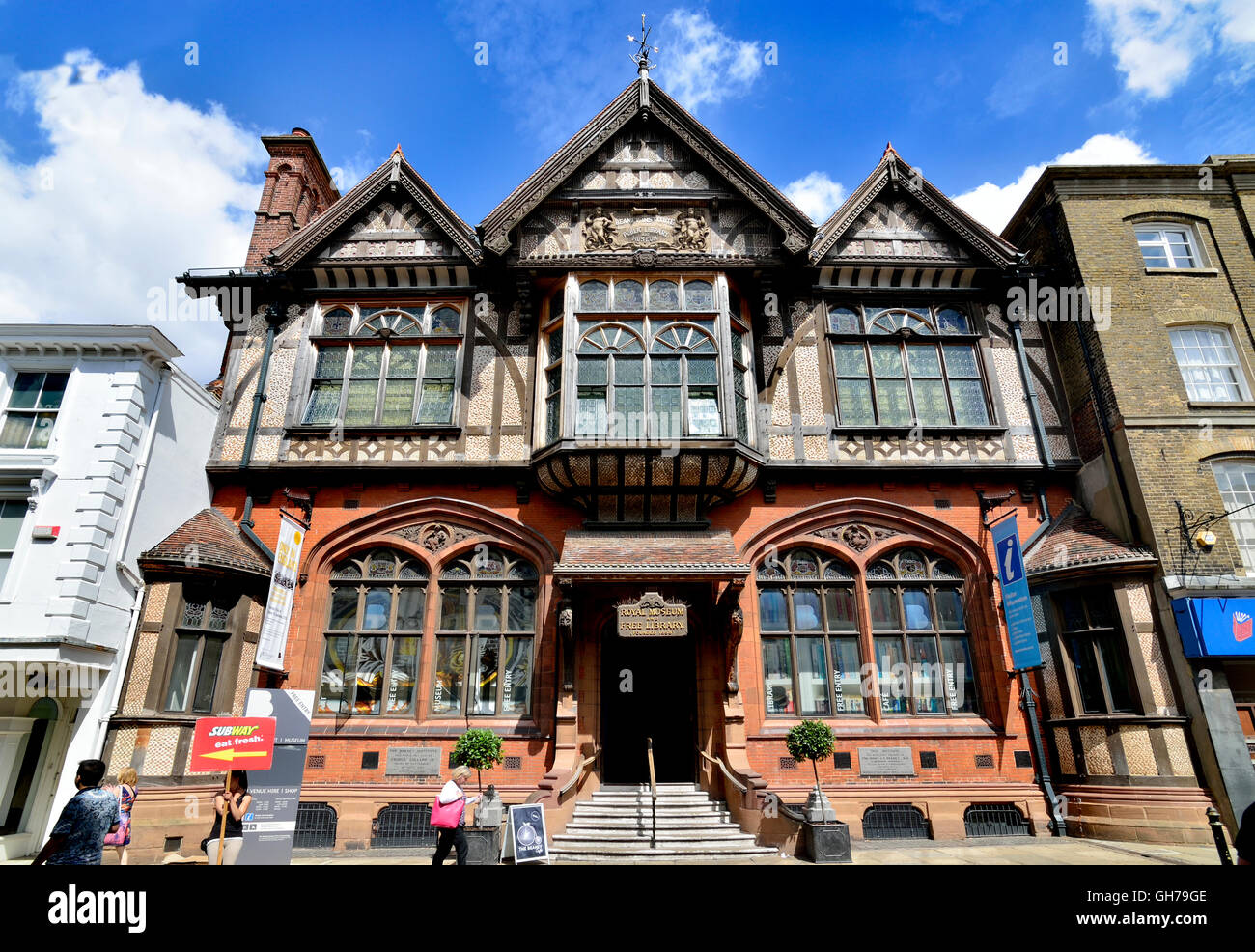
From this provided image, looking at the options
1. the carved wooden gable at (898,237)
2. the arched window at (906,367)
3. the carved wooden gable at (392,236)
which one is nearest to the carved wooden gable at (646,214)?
the carved wooden gable at (898,237)

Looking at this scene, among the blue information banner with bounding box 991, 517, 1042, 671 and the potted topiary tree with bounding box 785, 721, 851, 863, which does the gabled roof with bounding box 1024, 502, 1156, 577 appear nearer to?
the blue information banner with bounding box 991, 517, 1042, 671

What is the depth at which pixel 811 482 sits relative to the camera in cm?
1543

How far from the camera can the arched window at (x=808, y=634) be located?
1416 centimetres

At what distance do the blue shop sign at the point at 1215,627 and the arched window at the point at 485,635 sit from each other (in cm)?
1239

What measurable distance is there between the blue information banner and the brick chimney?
1877 cm

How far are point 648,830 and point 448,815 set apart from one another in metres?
3.72

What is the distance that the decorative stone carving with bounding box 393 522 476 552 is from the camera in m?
15.0

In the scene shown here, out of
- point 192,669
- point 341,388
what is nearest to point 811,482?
point 341,388

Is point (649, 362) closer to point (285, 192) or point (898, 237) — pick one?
point (898, 237)

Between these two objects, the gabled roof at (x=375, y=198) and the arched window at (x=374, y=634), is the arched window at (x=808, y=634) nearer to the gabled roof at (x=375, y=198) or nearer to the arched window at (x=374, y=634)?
the arched window at (x=374, y=634)

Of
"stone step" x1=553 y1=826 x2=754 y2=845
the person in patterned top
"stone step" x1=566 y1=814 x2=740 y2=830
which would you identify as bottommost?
"stone step" x1=553 y1=826 x2=754 y2=845

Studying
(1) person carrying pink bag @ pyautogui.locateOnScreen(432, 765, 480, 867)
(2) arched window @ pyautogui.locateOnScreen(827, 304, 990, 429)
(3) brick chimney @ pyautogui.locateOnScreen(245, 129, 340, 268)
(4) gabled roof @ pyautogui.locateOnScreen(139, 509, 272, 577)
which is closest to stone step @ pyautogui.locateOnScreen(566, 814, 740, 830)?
(1) person carrying pink bag @ pyautogui.locateOnScreen(432, 765, 480, 867)

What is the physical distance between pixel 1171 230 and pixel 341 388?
20.3 metres

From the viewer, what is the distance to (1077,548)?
1391cm
